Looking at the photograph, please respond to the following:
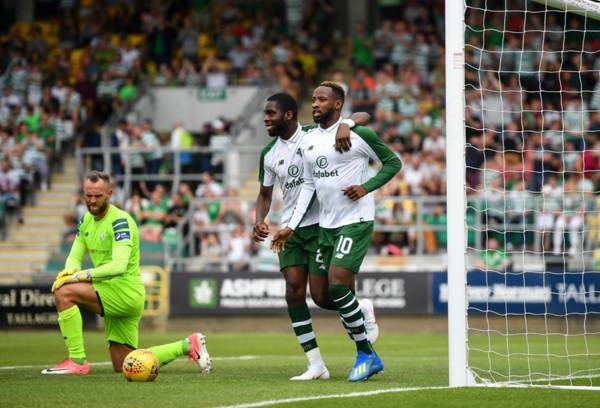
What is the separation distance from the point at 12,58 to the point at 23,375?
22.0 metres

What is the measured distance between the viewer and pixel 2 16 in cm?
3575

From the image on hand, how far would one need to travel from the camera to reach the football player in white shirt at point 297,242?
1138 centimetres

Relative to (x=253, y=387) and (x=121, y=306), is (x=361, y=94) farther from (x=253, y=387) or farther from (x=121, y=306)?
(x=253, y=387)

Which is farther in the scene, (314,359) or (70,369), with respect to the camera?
(70,369)

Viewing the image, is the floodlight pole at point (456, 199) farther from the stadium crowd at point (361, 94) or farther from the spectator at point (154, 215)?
the spectator at point (154, 215)

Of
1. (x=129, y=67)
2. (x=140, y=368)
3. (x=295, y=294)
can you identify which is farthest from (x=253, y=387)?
(x=129, y=67)

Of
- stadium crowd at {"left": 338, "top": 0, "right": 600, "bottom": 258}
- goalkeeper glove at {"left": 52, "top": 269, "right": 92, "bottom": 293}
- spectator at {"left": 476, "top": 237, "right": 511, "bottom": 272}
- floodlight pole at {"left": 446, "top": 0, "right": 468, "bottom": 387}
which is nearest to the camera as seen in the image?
floodlight pole at {"left": 446, "top": 0, "right": 468, "bottom": 387}

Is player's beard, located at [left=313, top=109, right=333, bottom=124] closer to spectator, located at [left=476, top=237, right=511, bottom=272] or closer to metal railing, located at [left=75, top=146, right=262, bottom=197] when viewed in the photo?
spectator, located at [left=476, top=237, right=511, bottom=272]

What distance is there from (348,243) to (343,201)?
1.38 ft

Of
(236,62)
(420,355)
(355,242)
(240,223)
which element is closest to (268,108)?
(355,242)

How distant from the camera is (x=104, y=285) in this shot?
1191cm

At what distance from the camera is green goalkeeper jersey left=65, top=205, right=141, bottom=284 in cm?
1174

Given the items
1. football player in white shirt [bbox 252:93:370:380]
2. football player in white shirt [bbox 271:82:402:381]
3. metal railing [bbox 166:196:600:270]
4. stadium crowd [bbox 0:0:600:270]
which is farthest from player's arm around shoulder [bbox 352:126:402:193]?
metal railing [bbox 166:196:600:270]

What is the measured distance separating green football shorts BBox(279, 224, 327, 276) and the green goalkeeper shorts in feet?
5.39
